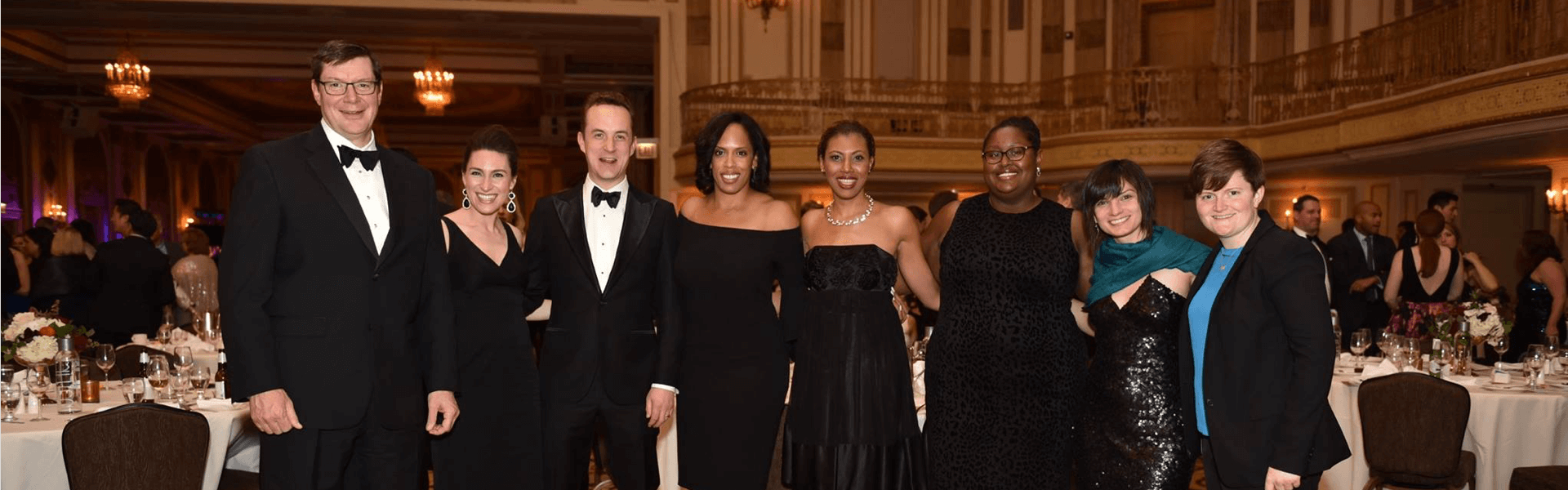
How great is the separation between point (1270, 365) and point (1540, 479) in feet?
6.76

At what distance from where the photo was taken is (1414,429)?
4.08 m

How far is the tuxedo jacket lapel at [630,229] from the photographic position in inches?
117

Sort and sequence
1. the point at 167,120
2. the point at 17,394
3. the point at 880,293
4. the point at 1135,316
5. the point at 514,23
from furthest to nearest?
the point at 167,120 < the point at 514,23 < the point at 17,394 < the point at 880,293 < the point at 1135,316

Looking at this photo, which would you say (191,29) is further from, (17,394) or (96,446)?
(96,446)

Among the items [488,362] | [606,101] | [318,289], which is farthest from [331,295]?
[606,101]

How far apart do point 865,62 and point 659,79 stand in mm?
2901

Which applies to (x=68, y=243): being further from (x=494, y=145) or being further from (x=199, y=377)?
(x=494, y=145)

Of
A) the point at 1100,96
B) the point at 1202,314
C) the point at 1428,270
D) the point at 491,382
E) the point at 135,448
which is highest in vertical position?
the point at 1100,96

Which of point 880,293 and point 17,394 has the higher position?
point 880,293

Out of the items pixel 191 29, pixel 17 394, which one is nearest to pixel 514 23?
pixel 191 29

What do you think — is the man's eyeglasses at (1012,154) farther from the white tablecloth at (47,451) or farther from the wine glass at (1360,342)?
the wine glass at (1360,342)

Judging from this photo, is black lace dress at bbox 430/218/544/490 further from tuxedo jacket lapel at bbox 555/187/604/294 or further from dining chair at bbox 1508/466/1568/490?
dining chair at bbox 1508/466/1568/490

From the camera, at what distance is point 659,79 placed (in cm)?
1441

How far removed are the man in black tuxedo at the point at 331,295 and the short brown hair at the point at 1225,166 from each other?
180 cm
